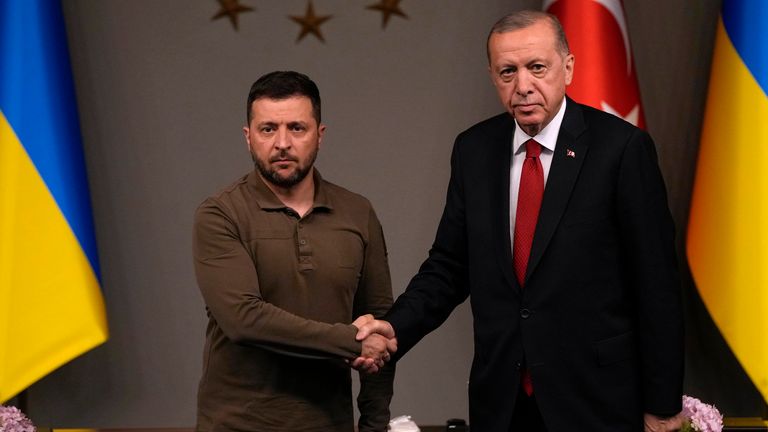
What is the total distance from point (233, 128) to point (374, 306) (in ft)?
6.04

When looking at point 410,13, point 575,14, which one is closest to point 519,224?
point 575,14

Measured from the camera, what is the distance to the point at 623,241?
262 cm

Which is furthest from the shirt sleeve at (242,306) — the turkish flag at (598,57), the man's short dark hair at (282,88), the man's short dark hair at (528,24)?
the turkish flag at (598,57)

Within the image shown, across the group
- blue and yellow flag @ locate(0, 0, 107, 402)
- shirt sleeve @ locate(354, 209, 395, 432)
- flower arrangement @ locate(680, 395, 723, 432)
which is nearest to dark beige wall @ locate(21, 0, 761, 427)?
blue and yellow flag @ locate(0, 0, 107, 402)

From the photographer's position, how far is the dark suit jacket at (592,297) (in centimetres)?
259

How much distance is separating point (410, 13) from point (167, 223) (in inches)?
53.5

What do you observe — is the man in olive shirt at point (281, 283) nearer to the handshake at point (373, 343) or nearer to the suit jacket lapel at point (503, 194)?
the handshake at point (373, 343)

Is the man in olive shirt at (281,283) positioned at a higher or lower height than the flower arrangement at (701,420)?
higher

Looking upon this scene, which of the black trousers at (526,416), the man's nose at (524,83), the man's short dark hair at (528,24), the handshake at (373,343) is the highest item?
the man's short dark hair at (528,24)

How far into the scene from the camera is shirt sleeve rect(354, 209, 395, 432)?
291 centimetres

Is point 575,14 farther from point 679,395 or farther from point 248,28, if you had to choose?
point 679,395

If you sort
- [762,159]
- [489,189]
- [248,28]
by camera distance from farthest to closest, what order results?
[248,28]
[762,159]
[489,189]

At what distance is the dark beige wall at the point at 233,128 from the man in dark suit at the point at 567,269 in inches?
74.7

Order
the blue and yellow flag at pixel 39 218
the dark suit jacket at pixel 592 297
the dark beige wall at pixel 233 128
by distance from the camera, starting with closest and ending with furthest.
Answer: the dark suit jacket at pixel 592 297, the blue and yellow flag at pixel 39 218, the dark beige wall at pixel 233 128
